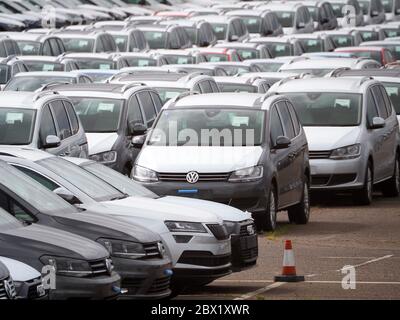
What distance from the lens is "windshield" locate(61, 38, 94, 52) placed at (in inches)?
1618

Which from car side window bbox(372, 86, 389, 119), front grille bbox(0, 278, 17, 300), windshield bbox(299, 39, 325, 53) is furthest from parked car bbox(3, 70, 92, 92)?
front grille bbox(0, 278, 17, 300)

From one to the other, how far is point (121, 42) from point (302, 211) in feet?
70.6

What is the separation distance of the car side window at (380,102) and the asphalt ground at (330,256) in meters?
1.30

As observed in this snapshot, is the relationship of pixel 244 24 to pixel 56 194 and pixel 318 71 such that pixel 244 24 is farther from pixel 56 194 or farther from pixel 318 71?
pixel 56 194

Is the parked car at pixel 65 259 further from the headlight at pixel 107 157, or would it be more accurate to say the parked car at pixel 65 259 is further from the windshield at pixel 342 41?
the windshield at pixel 342 41

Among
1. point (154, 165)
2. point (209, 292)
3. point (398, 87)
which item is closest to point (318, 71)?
point (398, 87)

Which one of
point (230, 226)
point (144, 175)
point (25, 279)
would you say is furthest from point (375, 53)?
point (25, 279)

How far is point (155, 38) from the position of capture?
4600 cm

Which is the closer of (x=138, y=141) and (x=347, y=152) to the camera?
(x=138, y=141)

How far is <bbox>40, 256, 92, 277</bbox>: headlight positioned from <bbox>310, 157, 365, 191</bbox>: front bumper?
12814mm

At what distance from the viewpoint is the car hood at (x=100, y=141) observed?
24.3 metres

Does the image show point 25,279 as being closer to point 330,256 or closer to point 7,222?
point 7,222

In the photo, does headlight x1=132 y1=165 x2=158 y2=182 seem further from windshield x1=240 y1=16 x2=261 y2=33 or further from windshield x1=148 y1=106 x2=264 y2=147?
windshield x1=240 y1=16 x2=261 y2=33

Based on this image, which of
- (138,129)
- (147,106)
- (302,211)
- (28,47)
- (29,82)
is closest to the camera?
(302,211)
